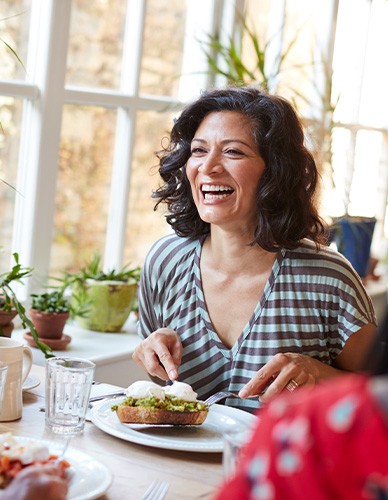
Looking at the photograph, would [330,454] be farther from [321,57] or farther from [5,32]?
[321,57]

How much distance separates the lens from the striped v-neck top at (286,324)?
2180 mm

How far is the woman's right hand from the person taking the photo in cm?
201

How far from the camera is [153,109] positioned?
363 centimetres

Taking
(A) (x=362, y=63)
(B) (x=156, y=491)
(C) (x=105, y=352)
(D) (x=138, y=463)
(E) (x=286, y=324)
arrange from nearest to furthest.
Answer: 1. (B) (x=156, y=491)
2. (D) (x=138, y=463)
3. (E) (x=286, y=324)
4. (C) (x=105, y=352)
5. (A) (x=362, y=63)

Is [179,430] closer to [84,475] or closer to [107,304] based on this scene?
[84,475]

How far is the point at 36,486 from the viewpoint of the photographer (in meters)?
1.17

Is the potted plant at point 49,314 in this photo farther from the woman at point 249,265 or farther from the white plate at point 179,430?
the white plate at point 179,430

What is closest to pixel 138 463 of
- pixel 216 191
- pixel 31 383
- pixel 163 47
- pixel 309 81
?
pixel 31 383

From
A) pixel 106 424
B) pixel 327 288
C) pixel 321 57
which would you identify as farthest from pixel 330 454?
pixel 321 57

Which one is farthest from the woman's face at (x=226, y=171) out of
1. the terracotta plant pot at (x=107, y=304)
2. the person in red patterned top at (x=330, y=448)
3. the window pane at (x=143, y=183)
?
the person in red patterned top at (x=330, y=448)

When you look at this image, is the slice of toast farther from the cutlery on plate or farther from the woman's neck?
the woman's neck

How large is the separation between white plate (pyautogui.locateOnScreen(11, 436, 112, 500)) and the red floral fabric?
66 cm

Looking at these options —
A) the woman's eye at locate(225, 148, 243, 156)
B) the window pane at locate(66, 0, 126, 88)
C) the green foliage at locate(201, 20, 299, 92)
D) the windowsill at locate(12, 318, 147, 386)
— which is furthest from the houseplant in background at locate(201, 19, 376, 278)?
the woman's eye at locate(225, 148, 243, 156)

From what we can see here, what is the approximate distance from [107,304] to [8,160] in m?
0.61
